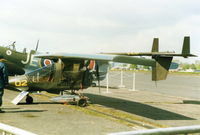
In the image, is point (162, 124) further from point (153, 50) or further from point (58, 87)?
point (153, 50)

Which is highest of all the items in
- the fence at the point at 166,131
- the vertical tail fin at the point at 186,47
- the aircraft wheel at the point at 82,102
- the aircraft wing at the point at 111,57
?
the vertical tail fin at the point at 186,47

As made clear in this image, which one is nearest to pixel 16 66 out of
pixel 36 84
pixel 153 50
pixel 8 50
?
pixel 8 50

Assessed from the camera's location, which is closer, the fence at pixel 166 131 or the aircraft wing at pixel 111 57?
the fence at pixel 166 131

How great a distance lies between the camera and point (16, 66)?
763 inches

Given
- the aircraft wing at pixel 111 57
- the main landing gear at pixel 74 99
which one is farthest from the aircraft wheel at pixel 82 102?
the aircraft wing at pixel 111 57

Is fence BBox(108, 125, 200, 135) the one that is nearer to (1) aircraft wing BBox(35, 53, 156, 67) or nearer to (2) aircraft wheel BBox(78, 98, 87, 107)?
(1) aircraft wing BBox(35, 53, 156, 67)

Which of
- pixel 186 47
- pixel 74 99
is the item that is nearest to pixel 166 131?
pixel 74 99

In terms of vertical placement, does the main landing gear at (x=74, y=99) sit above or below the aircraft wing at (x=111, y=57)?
below

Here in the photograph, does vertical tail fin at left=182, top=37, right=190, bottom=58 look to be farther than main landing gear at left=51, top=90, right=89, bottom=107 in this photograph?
Yes

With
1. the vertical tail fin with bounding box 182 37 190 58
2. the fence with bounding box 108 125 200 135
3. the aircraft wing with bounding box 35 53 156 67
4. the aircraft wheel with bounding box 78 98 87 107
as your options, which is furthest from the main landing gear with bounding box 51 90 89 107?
the fence with bounding box 108 125 200 135

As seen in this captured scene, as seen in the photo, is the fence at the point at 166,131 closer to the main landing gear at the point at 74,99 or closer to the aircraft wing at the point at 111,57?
the aircraft wing at the point at 111,57

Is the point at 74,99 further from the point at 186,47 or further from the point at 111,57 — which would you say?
the point at 186,47

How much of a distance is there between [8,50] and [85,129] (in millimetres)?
13265

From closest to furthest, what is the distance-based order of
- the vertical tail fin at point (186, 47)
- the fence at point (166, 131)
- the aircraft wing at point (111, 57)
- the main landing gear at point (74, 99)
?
the fence at point (166, 131)
the aircraft wing at point (111, 57)
the main landing gear at point (74, 99)
the vertical tail fin at point (186, 47)
